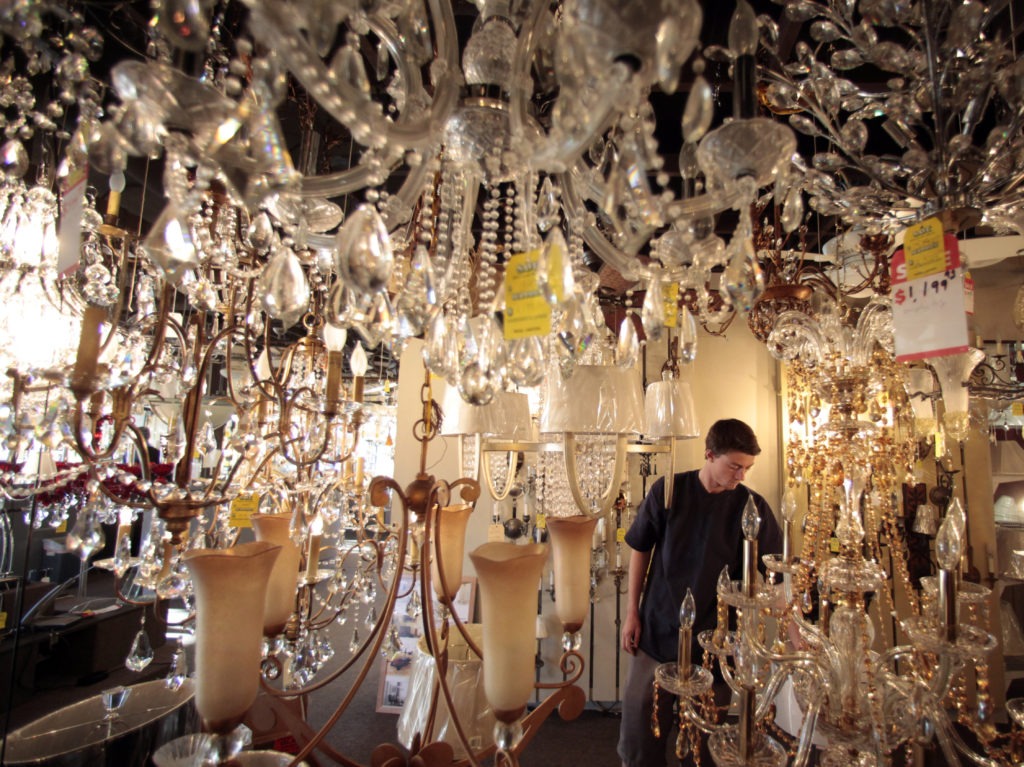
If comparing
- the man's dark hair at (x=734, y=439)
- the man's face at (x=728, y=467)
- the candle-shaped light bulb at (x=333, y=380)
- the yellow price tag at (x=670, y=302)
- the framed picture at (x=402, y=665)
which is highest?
the yellow price tag at (x=670, y=302)

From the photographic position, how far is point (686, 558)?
1.88 metres

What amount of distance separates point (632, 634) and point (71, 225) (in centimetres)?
198

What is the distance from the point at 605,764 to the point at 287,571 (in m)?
2.34

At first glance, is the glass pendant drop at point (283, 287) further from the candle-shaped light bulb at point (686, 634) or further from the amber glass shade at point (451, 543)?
the candle-shaped light bulb at point (686, 634)

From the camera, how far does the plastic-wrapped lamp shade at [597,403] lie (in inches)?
39.6

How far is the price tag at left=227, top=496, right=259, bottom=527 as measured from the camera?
223cm

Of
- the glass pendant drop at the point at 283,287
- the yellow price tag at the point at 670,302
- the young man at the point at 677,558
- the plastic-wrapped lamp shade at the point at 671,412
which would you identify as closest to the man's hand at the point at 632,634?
the young man at the point at 677,558

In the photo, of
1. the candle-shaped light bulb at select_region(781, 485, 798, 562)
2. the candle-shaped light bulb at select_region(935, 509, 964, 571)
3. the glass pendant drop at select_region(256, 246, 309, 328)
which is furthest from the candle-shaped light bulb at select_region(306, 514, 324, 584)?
the candle-shaped light bulb at select_region(935, 509, 964, 571)

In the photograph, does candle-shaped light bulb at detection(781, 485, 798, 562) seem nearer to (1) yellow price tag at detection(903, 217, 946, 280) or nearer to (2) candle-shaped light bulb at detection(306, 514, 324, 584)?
(1) yellow price tag at detection(903, 217, 946, 280)

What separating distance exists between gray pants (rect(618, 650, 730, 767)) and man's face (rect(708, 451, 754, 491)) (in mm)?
670

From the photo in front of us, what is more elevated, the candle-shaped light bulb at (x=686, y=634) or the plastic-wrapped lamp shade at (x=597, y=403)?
the plastic-wrapped lamp shade at (x=597, y=403)

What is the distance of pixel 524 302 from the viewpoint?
788mm

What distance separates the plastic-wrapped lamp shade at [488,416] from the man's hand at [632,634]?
44.5 inches

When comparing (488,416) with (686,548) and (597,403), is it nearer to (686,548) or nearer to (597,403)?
(597,403)
